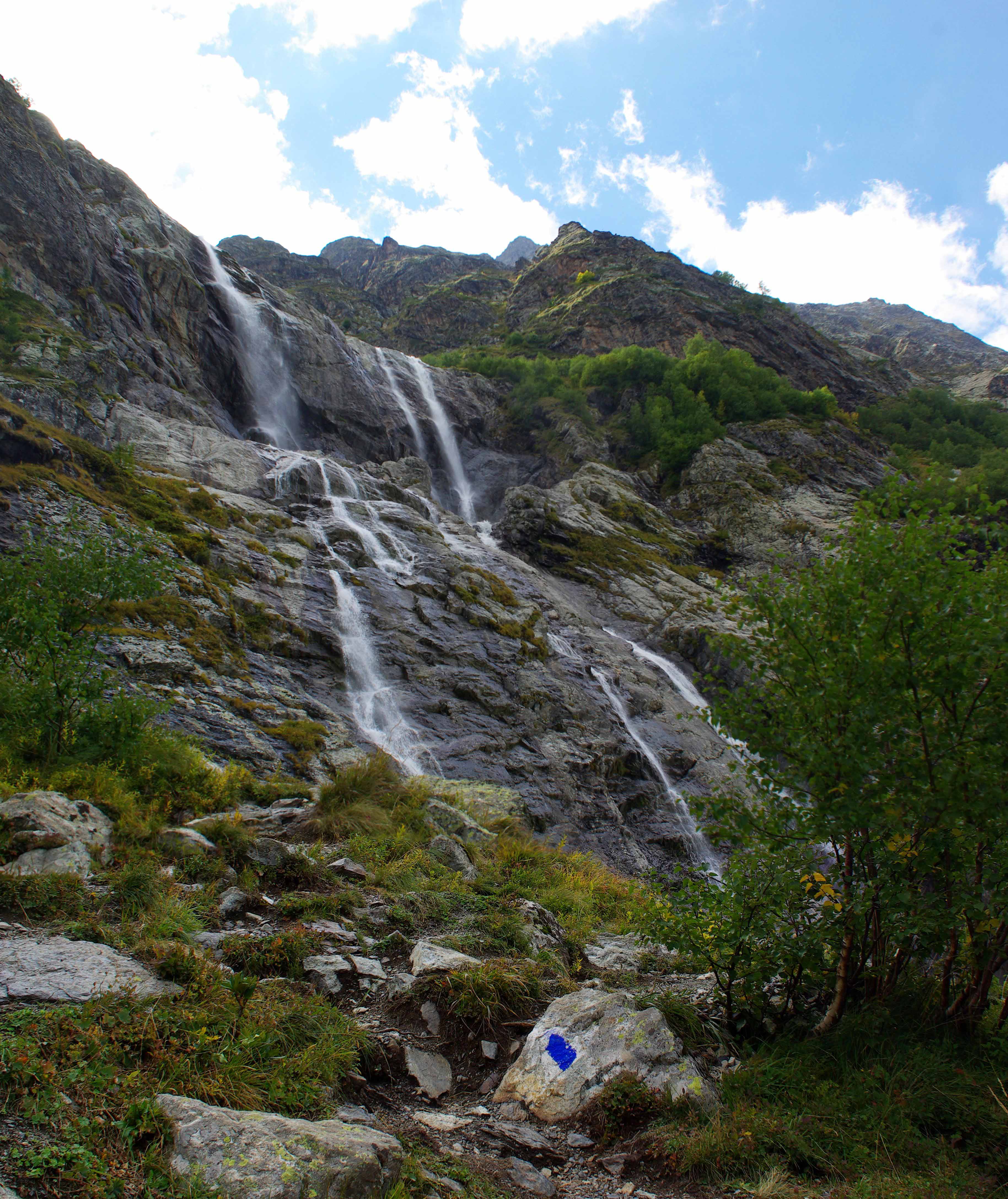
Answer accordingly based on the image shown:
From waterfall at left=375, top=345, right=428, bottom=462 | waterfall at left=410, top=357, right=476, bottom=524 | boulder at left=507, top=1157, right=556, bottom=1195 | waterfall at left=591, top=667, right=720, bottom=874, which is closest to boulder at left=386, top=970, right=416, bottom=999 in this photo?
boulder at left=507, top=1157, right=556, bottom=1195

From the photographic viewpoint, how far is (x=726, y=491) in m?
43.4

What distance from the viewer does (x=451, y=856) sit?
909 centimetres

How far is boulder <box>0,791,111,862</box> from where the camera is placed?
18.0 ft

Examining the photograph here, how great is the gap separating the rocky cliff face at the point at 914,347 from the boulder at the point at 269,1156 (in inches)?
3234

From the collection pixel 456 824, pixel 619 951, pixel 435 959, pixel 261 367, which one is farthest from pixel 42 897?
pixel 261 367

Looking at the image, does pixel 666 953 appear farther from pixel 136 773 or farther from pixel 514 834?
pixel 136 773

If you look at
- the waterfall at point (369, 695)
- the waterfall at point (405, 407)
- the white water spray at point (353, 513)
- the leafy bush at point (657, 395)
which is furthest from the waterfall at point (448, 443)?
the waterfall at point (369, 695)

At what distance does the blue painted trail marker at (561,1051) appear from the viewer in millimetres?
4500

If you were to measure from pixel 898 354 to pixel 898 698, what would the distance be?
4259 inches

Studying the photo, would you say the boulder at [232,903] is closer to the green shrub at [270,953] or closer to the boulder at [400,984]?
the green shrub at [270,953]

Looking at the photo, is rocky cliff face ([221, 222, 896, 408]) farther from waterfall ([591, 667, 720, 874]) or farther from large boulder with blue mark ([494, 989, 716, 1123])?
large boulder with blue mark ([494, 989, 716, 1123])

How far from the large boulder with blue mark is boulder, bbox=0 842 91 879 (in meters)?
3.83

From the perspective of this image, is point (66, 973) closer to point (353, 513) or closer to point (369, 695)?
point (369, 695)

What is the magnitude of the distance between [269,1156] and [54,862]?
3804mm
